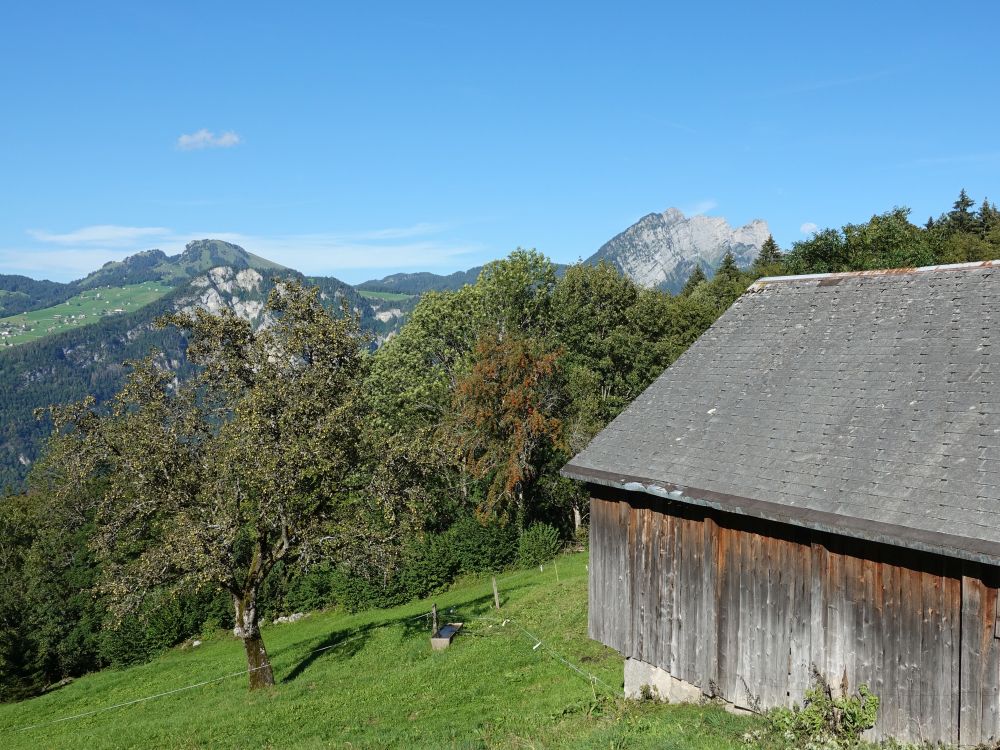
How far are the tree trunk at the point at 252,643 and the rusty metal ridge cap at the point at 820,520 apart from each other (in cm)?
1255

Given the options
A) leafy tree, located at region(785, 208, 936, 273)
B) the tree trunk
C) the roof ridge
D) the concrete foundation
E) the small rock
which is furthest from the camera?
leafy tree, located at region(785, 208, 936, 273)

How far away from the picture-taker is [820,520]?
398 inches

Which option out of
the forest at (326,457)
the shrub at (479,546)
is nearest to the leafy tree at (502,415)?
the forest at (326,457)

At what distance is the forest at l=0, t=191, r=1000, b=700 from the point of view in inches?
747

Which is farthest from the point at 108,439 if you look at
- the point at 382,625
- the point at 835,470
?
the point at 835,470

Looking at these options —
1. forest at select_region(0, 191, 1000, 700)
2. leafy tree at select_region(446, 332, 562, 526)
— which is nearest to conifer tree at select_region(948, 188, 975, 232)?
forest at select_region(0, 191, 1000, 700)

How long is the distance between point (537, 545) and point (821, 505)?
87.5ft

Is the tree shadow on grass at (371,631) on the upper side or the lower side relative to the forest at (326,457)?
lower

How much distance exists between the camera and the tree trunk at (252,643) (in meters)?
20.6

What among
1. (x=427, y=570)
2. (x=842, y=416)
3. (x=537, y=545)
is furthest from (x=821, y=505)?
(x=427, y=570)

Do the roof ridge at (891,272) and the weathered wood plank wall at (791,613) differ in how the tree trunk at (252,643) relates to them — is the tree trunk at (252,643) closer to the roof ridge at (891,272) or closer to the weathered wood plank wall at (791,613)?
the weathered wood plank wall at (791,613)

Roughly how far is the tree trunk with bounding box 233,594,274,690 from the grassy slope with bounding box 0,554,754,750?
0.62m

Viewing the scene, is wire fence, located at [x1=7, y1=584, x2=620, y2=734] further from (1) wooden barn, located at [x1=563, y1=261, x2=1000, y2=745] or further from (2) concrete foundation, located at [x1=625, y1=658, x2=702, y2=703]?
(1) wooden barn, located at [x1=563, y1=261, x2=1000, y2=745]

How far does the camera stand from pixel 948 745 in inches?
370
